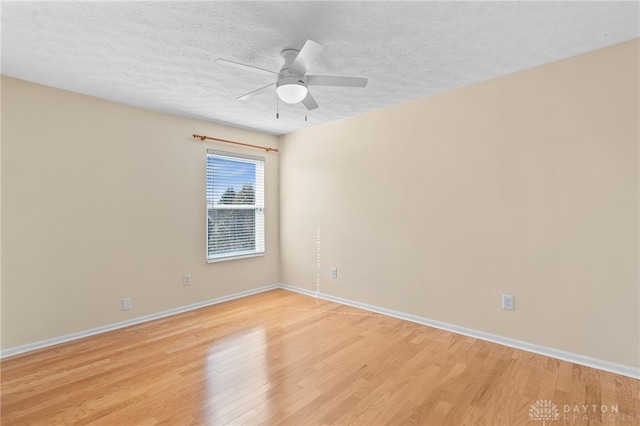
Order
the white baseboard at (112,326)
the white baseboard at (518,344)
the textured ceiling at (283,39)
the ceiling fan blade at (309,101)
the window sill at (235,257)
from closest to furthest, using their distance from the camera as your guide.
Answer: the textured ceiling at (283,39)
the white baseboard at (518,344)
the ceiling fan blade at (309,101)
the white baseboard at (112,326)
the window sill at (235,257)

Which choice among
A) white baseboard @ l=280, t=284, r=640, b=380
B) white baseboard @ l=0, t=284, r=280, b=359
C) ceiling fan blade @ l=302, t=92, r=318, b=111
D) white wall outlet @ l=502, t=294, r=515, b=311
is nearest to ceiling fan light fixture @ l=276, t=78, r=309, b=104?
ceiling fan blade @ l=302, t=92, r=318, b=111

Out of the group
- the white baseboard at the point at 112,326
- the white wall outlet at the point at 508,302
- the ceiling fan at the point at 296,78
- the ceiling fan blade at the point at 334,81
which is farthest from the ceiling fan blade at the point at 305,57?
the white baseboard at the point at 112,326

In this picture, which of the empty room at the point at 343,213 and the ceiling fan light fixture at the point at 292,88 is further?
the ceiling fan light fixture at the point at 292,88

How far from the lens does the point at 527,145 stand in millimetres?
2605

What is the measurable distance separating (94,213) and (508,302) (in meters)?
4.12

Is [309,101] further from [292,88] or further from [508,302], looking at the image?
[508,302]

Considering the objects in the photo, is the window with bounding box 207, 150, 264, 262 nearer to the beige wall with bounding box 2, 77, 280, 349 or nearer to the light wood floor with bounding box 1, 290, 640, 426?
the beige wall with bounding box 2, 77, 280, 349

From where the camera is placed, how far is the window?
4.05m

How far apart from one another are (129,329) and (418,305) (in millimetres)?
3108

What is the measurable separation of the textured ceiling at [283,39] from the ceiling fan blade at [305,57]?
190 mm

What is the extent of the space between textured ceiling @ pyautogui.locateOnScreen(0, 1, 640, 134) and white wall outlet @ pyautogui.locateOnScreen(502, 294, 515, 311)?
1998 millimetres

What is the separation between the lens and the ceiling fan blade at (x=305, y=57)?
1.80 metres

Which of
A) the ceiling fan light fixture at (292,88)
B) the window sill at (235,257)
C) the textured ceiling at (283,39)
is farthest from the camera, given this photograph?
A: the window sill at (235,257)

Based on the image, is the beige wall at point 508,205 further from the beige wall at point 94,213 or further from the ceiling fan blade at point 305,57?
the beige wall at point 94,213
